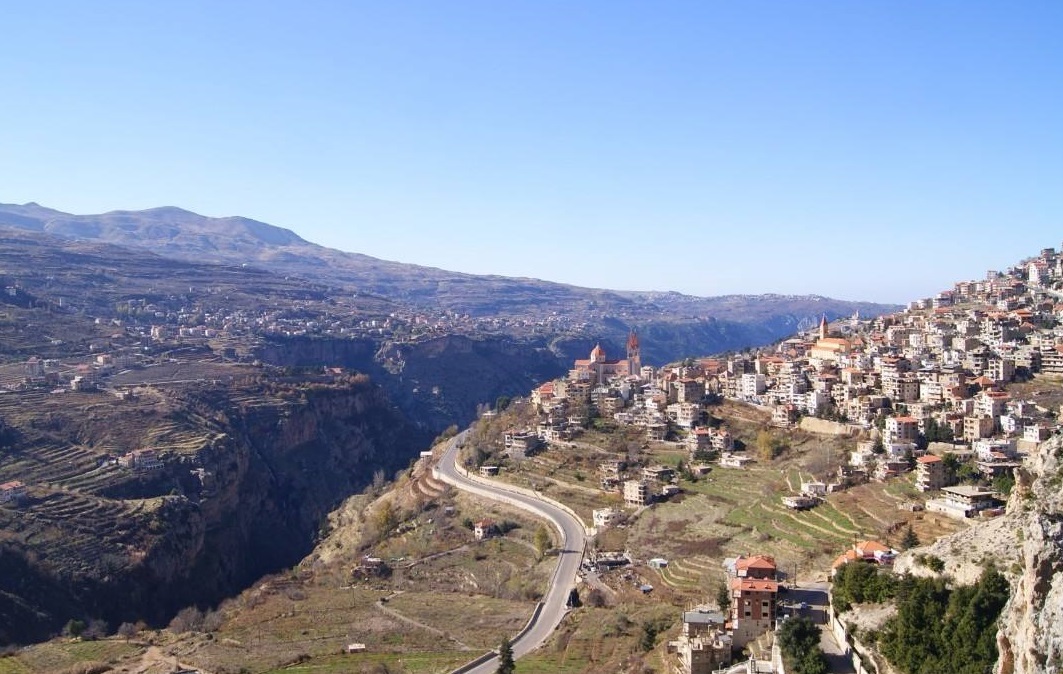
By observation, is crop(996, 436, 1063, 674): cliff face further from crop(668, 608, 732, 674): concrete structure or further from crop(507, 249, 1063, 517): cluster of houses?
crop(507, 249, 1063, 517): cluster of houses

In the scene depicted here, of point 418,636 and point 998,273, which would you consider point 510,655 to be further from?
point 998,273

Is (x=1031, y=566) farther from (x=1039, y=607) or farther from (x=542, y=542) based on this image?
(x=542, y=542)

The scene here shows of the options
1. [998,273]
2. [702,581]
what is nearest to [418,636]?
[702,581]

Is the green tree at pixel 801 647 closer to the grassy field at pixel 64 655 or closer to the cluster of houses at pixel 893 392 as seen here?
the cluster of houses at pixel 893 392

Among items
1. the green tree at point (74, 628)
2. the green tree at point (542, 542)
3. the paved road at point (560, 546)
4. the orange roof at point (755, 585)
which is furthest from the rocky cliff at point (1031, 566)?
the green tree at point (74, 628)

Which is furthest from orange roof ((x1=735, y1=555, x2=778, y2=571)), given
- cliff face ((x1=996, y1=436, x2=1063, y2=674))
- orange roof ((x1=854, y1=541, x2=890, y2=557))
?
cliff face ((x1=996, y1=436, x2=1063, y2=674))
